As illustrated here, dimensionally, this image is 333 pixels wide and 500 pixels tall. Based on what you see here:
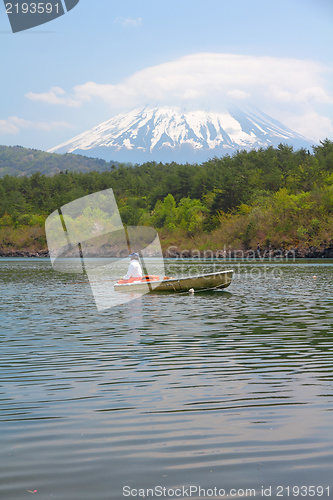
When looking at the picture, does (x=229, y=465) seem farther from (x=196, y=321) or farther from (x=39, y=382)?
(x=196, y=321)

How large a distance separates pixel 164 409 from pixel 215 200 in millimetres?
120375

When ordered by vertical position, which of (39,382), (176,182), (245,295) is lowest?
(245,295)

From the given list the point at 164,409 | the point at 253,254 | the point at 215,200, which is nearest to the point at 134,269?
the point at 164,409

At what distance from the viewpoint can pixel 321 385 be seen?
10.9 metres

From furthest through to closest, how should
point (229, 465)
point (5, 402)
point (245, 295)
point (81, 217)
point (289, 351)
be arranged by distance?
point (81, 217)
point (245, 295)
point (289, 351)
point (5, 402)
point (229, 465)

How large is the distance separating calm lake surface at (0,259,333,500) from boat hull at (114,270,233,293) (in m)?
11.3

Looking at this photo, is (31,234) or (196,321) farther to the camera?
(31,234)

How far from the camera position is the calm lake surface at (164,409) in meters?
6.59

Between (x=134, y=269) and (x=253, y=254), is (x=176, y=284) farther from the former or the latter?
(x=253, y=254)

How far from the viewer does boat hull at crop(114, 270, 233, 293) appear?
31438 millimetres

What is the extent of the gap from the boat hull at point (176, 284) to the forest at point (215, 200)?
225ft

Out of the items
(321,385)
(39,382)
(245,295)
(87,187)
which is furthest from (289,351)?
(87,187)

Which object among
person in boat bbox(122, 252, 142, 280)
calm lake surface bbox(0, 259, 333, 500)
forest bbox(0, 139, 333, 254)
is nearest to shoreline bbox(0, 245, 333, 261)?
forest bbox(0, 139, 333, 254)

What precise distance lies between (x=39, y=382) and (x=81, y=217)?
5545 inches
